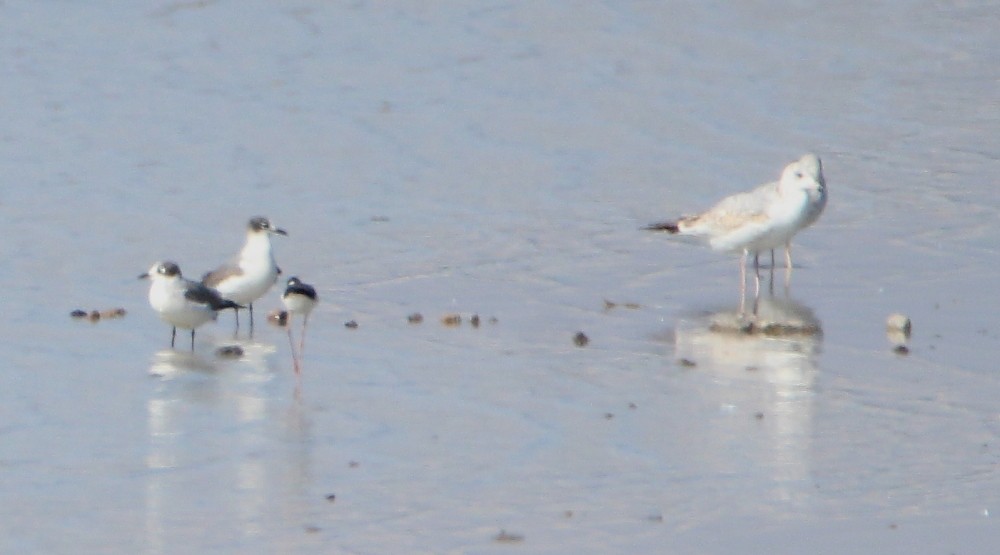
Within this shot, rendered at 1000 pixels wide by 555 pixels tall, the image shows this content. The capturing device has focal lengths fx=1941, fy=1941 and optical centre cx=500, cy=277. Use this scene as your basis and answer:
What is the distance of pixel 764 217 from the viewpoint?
41.5ft

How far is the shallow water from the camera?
744cm

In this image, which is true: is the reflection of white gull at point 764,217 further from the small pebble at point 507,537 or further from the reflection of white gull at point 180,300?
the small pebble at point 507,537

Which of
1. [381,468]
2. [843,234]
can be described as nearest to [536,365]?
[381,468]

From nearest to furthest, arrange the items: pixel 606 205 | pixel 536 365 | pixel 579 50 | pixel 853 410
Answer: pixel 853 410 < pixel 536 365 < pixel 606 205 < pixel 579 50

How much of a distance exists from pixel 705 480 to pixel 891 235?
622 cm

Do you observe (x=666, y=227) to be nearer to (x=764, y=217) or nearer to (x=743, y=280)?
(x=764, y=217)

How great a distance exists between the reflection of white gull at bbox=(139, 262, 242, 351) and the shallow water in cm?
24

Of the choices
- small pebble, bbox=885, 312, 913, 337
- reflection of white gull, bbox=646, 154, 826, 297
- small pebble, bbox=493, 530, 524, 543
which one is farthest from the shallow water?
reflection of white gull, bbox=646, 154, 826, 297

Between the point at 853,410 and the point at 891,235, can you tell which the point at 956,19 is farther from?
the point at 853,410

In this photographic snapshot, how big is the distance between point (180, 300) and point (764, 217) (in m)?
4.09

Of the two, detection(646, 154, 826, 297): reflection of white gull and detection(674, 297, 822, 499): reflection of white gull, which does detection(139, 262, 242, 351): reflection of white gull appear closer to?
detection(674, 297, 822, 499): reflection of white gull

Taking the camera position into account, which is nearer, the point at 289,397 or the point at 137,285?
the point at 289,397

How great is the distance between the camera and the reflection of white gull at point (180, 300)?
34.8 feet

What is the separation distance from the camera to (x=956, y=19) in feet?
75.6
